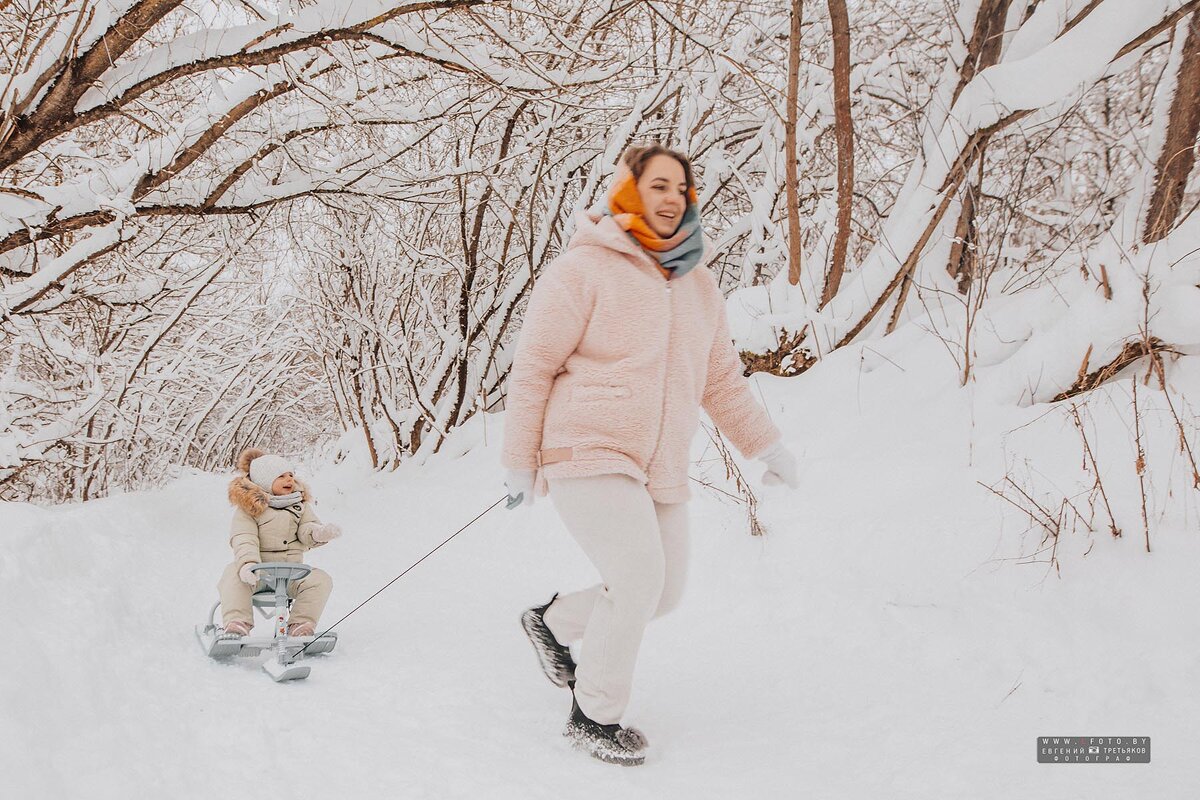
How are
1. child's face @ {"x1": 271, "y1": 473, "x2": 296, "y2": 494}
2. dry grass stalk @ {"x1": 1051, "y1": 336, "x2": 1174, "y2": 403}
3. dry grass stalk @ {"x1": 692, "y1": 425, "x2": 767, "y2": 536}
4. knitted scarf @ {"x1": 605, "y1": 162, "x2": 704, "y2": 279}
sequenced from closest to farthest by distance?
knitted scarf @ {"x1": 605, "y1": 162, "x2": 704, "y2": 279} < dry grass stalk @ {"x1": 1051, "y1": 336, "x2": 1174, "y2": 403} < dry grass stalk @ {"x1": 692, "y1": 425, "x2": 767, "y2": 536} < child's face @ {"x1": 271, "y1": 473, "x2": 296, "y2": 494}

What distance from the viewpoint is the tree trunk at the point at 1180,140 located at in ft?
11.3

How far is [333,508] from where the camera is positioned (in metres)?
8.88

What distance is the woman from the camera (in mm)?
2053

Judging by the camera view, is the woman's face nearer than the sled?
Yes

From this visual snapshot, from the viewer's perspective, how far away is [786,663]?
107 inches

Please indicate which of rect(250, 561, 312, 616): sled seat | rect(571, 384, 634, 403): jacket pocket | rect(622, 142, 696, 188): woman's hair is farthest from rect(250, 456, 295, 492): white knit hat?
rect(622, 142, 696, 188): woman's hair

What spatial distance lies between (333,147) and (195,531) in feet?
12.0

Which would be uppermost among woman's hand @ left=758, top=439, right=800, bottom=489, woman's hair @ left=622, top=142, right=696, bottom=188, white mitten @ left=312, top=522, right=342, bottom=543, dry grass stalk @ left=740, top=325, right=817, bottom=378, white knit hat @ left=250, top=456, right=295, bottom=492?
woman's hair @ left=622, top=142, right=696, bottom=188

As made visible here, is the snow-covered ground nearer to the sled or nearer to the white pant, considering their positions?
the sled

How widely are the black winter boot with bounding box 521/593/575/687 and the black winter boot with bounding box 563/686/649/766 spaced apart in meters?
0.25

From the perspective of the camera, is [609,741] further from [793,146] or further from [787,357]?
[793,146]

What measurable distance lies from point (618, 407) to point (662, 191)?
2.08 ft

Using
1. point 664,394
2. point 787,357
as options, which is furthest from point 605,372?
point 787,357

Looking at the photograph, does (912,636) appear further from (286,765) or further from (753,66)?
(753,66)
